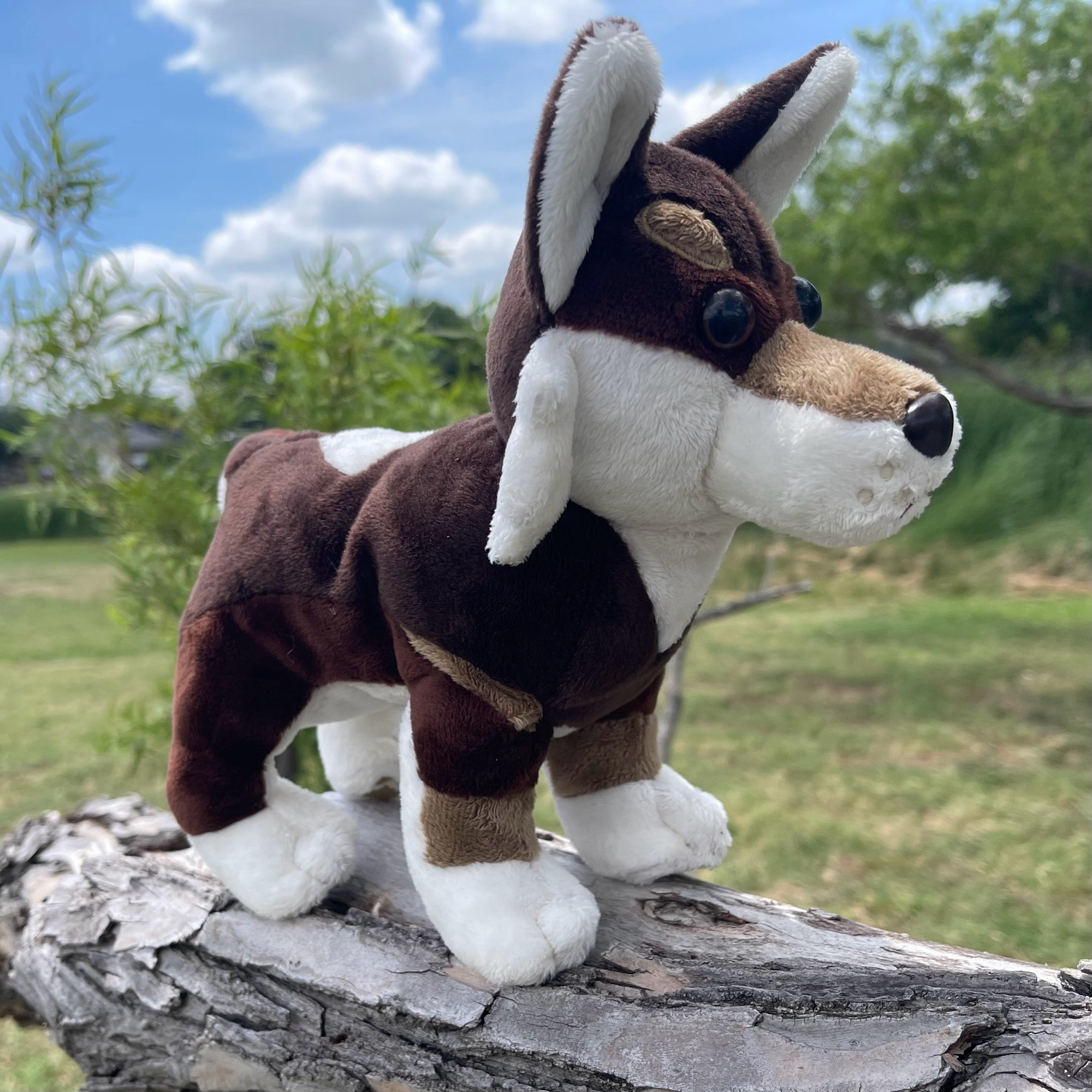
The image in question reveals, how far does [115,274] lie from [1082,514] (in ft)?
15.4

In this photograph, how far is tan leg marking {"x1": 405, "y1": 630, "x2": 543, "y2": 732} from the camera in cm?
78

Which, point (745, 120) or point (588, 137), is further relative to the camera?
point (745, 120)

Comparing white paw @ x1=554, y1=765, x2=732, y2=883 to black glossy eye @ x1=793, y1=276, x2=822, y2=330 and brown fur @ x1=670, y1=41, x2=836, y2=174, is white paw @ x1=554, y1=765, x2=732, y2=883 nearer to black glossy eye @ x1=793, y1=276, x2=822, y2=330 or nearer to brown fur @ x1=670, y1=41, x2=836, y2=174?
black glossy eye @ x1=793, y1=276, x2=822, y2=330

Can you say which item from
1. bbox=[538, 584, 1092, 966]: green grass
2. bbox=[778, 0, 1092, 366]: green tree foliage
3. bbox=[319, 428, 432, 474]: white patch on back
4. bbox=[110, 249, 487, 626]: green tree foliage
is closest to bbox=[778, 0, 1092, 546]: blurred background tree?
bbox=[778, 0, 1092, 366]: green tree foliage

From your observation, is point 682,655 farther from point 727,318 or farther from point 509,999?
point 727,318

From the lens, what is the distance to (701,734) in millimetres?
2973

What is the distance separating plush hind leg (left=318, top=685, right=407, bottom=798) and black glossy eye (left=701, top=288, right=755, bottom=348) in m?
0.66

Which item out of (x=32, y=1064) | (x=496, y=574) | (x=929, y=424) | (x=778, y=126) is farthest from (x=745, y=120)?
(x=32, y=1064)

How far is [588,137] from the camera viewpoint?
62 centimetres

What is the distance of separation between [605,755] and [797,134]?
2.07ft

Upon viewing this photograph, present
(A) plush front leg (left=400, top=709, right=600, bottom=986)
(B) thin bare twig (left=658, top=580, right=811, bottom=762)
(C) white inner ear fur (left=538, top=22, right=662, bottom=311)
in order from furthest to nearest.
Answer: (B) thin bare twig (left=658, top=580, right=811, bottom=762) → (A) plush front leg (left=400, top=709, right=600, bottom=986) → (C) white inner ear fur (left=538, top=22, right=662, bottom=311)

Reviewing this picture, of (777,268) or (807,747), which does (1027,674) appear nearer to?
(807,747)

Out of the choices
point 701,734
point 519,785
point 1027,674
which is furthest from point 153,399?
point 1027,674

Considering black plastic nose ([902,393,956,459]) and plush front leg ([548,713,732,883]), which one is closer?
black plastic nose ([902,393,956,459])
